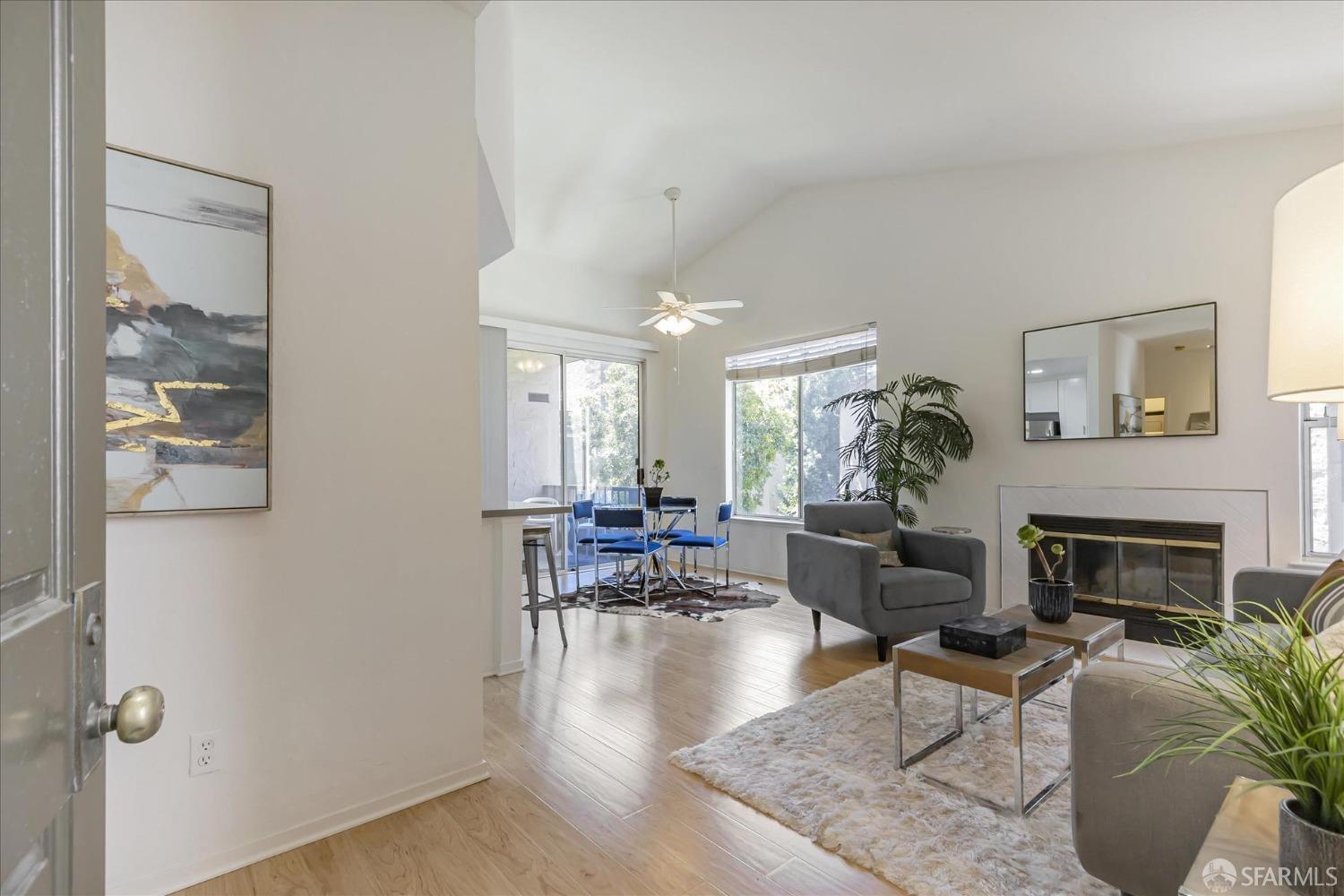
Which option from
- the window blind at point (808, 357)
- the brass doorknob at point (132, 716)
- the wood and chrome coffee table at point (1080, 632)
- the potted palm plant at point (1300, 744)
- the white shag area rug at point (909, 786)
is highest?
the window blind at point (808, 357)

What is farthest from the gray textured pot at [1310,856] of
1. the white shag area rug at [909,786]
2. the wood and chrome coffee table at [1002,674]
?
the wood and chrome coffee table at [1002,674]

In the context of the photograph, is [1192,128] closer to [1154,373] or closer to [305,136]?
[1154,373]

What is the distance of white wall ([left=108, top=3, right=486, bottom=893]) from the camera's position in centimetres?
179

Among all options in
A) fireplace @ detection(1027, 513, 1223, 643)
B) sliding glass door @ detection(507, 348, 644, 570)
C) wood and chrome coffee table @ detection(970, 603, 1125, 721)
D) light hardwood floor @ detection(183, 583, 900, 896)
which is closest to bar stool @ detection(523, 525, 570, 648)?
light hardwood floor @ detection(183, 583, 900, 896)

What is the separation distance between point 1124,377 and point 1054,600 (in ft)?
7.12

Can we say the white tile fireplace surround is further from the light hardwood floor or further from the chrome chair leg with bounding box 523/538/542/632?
the chrome chair leg with bounding box 523/538/542/632

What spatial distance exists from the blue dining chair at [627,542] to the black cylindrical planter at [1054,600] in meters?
2.94

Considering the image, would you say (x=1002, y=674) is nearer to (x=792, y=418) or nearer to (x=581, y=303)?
(x=792, y=418)

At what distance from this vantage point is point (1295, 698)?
2.94 feet

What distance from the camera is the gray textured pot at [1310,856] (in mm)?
820

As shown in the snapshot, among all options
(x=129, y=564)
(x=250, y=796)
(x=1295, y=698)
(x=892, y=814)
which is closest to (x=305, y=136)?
(x=129, y=564)

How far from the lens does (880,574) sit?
371 centimetres

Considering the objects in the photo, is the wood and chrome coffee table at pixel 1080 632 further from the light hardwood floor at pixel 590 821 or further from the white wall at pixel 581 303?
the white wall at pixel 581 303

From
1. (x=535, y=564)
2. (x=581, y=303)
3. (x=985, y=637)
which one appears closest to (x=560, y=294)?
(x=581, y=303)
